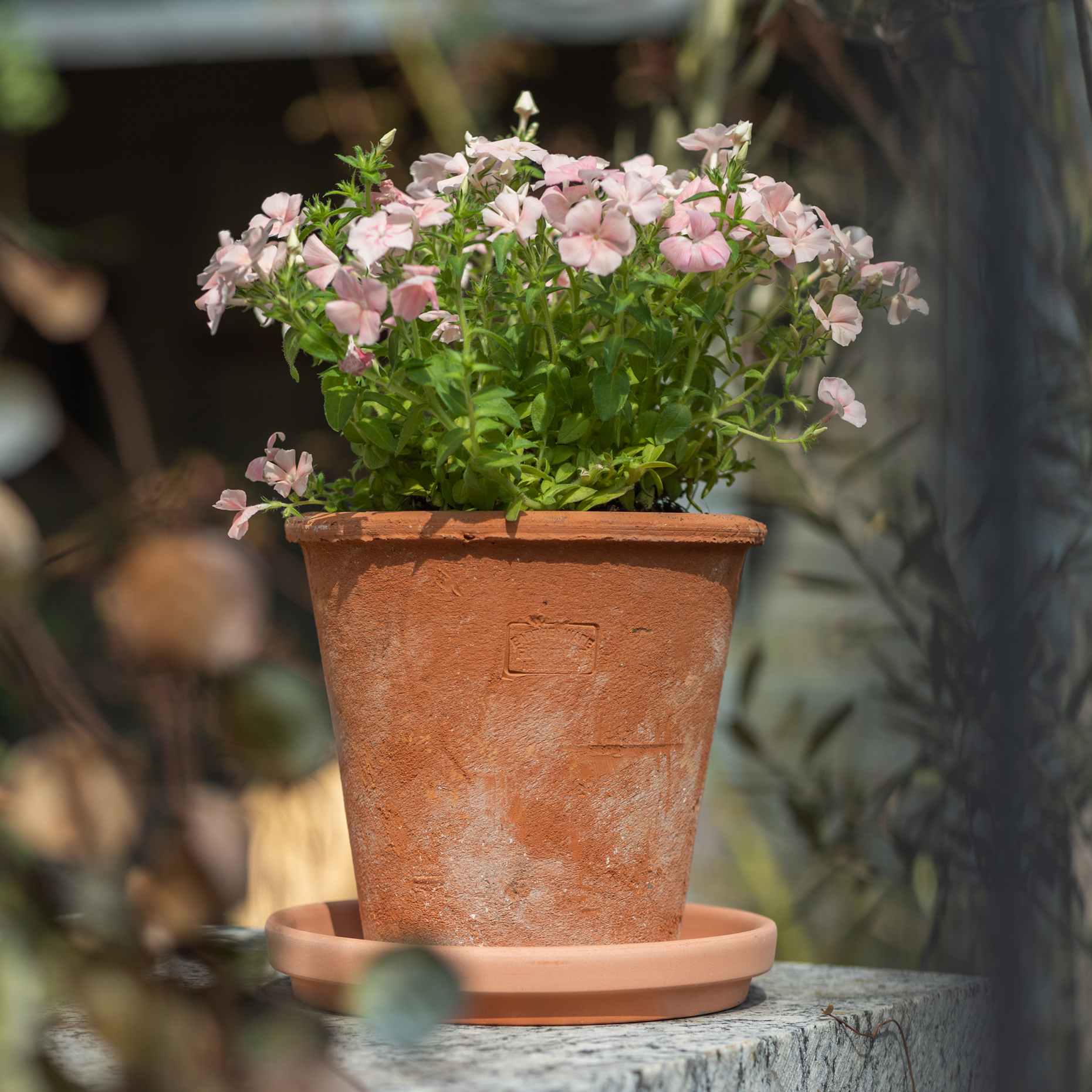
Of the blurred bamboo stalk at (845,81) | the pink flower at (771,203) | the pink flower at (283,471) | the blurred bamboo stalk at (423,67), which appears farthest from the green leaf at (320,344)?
the blurred bamboo stalk at (423,67)

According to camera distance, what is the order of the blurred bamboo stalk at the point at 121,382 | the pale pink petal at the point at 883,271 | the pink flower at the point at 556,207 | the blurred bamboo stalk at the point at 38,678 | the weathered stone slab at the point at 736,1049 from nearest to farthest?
the blurred bamboo stalk at the point at 38,678, the weathered stone slab at the point at 736,1049, the pink flower at the point at 556,207, the pale pink petal at the point at 883,271, the blurred bamboo stalk at the point at 121,382

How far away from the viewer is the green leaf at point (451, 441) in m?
0.82

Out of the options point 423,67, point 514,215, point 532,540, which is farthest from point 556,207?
point 423,67

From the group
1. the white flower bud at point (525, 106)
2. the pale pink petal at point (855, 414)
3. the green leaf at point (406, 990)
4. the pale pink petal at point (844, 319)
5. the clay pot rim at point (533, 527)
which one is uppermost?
the white flower bud at point (525, 106)

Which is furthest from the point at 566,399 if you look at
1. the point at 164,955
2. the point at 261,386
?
the point at 261,386

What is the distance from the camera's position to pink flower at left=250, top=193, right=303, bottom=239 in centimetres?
87

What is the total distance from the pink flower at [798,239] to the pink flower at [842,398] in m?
0.05

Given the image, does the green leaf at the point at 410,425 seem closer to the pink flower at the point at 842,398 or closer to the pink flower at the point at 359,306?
the pink flower at the point at 359,306

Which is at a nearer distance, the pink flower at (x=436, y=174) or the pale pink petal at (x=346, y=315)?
the pale pink petal at (x=346, y=315)

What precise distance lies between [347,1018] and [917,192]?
1084mm

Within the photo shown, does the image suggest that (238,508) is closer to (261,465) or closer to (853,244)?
(261,465)

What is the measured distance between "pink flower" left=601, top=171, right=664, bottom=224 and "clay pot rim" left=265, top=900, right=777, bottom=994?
20.3 inches

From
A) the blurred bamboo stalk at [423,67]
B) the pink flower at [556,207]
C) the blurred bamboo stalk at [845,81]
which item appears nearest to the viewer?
the pink flower at [556,207]

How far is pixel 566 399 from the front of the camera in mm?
896
